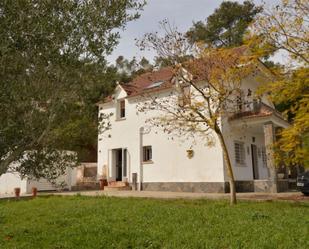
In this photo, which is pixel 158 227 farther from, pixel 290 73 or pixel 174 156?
pixel 174 156

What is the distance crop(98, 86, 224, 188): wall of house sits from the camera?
68.1 ft

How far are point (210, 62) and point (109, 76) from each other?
8968 millimetres

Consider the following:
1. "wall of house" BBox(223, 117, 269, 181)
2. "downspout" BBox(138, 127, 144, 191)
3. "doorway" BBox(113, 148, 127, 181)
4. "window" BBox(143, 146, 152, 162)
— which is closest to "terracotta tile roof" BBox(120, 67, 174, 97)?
"downspout" BBox(138, 127, 144, 191)

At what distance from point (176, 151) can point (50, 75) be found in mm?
16430

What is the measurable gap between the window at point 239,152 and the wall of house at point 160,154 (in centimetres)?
214

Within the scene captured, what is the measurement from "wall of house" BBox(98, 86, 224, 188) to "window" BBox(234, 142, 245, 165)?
7.03 feet

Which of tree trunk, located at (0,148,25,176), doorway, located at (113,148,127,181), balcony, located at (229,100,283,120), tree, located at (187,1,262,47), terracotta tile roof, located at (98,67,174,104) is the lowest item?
tree trunk, located at (0,148,25,176)

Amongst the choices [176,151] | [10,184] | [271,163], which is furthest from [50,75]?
[10,184]

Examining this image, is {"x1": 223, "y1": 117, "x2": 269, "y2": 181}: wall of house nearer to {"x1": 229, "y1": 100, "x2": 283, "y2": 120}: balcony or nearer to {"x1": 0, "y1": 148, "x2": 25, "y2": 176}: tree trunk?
{"x1": 229, "y1": 100, "x2": 283, "y2": 120}: balcony

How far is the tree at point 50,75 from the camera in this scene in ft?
20.0

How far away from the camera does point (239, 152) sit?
22.4m

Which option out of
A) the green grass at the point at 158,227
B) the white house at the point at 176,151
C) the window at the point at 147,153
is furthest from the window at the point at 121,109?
the green grass at the point at 158,227

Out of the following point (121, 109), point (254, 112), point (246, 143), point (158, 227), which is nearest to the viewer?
point (158, 227)

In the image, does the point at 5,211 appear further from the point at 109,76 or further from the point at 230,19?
the point at 230,19
